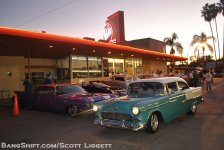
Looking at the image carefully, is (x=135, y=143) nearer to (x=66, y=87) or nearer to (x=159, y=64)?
(x=66, y=87)

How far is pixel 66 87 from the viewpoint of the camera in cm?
1228

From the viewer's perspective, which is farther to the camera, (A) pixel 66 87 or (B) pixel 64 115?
(A) pixel 66 87

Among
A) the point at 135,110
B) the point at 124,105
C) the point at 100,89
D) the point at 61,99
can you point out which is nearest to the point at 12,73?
the point at 100,89

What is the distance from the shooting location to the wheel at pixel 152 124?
24.0ft

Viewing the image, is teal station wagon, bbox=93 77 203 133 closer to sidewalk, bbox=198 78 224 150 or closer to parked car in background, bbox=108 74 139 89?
sidewalk, bbox=198 78 224 150

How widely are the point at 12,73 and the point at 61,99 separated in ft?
44.8

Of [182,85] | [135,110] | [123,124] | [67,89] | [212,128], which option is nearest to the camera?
[135,110]

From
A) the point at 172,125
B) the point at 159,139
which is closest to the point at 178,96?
the point at 172,125

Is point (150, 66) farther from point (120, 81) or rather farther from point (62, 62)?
A: point (120, 81)

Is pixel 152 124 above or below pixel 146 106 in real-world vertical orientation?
below

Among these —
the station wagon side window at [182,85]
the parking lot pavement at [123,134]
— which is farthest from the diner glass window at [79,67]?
the station wagon side window at [182,85]

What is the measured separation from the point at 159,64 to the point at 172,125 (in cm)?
3645

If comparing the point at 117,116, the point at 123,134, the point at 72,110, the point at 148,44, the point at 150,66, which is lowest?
the point at 123,134

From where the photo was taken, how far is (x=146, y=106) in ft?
23.6
